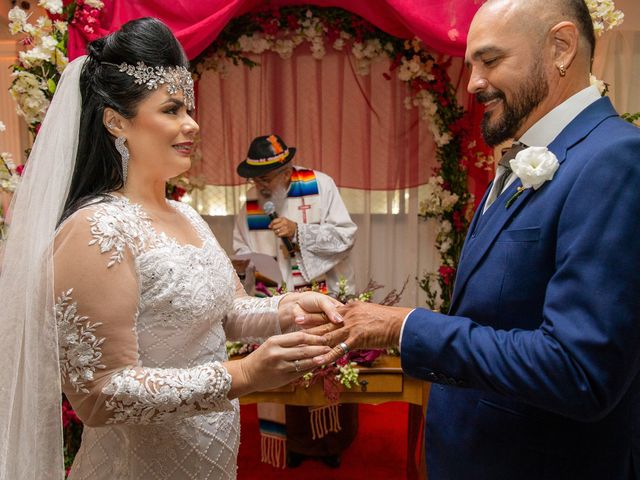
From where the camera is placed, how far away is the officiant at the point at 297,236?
153 inches

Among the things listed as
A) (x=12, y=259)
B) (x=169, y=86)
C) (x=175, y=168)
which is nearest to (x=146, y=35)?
(x=169, y=86)

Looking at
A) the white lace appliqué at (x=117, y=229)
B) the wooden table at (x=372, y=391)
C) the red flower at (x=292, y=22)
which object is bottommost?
the wooden table at (x=372, y=391)

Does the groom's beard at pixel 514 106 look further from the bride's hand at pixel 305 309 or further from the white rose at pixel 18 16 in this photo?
the white rose at pixel 18 16

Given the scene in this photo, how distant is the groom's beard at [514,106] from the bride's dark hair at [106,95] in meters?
0.99

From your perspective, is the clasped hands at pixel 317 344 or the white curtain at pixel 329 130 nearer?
the clasped hands at pixel 317 344

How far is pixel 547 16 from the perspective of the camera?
56.6 inches

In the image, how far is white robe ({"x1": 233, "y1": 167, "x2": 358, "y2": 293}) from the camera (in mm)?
4086

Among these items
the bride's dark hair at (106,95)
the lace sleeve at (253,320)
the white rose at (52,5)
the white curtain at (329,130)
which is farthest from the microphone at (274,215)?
the bride's dark hair at (106,95)

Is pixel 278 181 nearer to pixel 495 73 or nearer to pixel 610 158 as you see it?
pixel 495 73

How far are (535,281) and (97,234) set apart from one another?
1.12 m

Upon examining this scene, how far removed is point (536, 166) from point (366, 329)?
61 centimetres

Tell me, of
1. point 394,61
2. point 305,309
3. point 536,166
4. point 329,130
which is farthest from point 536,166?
point 329,130

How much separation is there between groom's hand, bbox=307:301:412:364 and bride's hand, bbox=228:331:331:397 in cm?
5

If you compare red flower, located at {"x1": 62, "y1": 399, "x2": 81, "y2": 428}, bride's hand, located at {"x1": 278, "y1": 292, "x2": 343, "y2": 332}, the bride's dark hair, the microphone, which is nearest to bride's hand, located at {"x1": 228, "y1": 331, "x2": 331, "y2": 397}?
bride's hand, located at {"x1": 278, "y1": 292, "x2": 343, "y2": 332}
